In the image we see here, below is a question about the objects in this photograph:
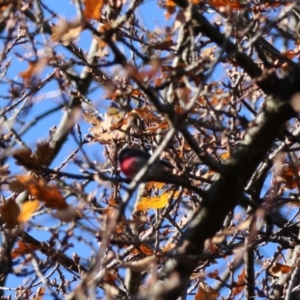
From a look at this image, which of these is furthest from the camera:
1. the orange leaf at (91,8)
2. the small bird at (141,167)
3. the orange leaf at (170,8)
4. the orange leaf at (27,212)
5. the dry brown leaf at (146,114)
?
the dry brown leaf at (146,114)

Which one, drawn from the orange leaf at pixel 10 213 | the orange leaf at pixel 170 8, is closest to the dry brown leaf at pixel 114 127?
the orange leaf at pixel 170 8

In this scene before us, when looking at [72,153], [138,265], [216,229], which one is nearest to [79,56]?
[72,153]

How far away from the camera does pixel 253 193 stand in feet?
10.4

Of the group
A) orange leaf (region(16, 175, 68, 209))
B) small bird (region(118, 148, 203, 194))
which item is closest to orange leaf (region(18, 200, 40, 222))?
orange leaf (region(16, 175, 68, 209))

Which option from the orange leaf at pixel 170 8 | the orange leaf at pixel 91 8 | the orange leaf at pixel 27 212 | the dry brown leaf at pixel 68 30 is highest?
the orange leaf at pixel 170 8

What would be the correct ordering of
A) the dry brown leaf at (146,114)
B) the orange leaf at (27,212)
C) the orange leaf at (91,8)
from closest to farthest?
the orange leaf at (91,8), the orange leaf at (27,212), the dry brown leaf at (146,114)

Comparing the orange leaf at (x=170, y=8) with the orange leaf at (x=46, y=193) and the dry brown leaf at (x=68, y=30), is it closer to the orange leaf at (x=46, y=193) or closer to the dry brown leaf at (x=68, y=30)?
the dry brown leaf at (x=68, y=30)

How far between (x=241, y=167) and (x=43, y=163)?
771mm

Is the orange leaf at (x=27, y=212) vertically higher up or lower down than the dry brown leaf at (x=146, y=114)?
lower down

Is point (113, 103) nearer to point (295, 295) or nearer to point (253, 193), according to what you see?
point (253, 193)

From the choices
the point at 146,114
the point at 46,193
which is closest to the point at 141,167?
the point at 46,193

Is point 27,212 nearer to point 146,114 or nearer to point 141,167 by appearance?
point 141,167

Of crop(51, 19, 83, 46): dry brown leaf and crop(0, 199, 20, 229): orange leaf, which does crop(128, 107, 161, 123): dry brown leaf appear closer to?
crop(0, 199, 20, 229): orange leaf

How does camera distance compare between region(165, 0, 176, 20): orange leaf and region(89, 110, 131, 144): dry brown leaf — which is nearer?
region(165, 0, 176, 20): orange leaf
